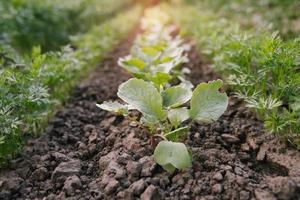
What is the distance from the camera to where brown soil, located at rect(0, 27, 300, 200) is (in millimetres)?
1722

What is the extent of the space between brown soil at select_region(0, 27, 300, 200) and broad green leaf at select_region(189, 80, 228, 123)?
0.61 feet

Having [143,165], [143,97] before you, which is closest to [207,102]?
[143,97]

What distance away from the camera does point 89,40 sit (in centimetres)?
479

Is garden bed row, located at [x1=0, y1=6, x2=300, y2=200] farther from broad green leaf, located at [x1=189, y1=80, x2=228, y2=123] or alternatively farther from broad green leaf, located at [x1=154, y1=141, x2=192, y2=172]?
broad green leaf, located at [x1=189, y1=80, x2=228, y2=123]

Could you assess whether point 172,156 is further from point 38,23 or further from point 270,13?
point 270,13

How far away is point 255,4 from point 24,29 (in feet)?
12.2

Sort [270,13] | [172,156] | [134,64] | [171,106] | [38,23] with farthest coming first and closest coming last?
1. [270,13]
2. [38,23]
3. [134,64]
4. [171,106]
5. [172,156]

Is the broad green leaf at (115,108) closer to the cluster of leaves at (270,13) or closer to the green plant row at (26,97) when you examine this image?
the green plant row at (26,97)

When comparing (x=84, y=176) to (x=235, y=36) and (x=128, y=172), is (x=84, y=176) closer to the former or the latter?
(x=128, y=172)

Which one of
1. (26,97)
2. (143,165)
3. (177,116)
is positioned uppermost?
(26,97)

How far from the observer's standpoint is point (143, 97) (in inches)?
81.0

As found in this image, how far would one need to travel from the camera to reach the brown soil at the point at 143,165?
5.65ft

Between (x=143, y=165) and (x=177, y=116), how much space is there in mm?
316

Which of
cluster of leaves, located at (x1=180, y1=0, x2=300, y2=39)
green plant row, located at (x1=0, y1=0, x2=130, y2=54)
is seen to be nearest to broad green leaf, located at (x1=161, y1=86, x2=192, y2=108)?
green plant row, located at (x1=0, y1=0, x2=130, y2=54)
